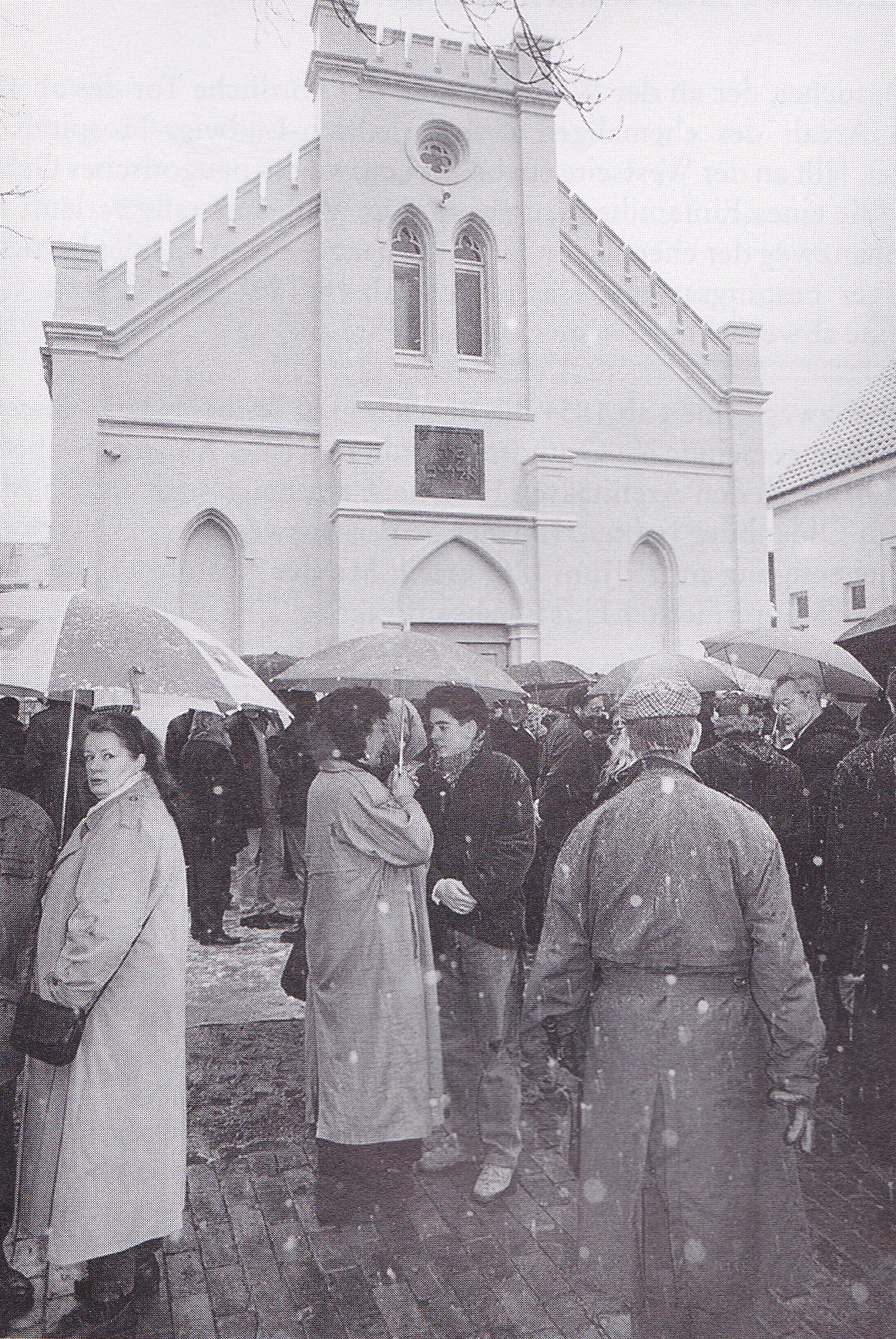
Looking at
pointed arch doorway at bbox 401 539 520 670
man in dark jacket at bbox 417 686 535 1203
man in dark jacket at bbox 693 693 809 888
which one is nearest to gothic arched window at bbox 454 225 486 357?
pointed arch doorway at bbox 401 539 520 670

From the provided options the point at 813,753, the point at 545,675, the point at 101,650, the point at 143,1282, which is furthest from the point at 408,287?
the point at 143,1282

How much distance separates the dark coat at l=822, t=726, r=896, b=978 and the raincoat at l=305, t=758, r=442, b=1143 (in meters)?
1.68

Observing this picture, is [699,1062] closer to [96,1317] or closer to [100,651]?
[96,1317]

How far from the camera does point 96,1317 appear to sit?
306cm

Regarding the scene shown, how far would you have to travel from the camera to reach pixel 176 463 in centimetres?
1672

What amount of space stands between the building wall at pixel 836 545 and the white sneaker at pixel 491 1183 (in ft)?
61.8

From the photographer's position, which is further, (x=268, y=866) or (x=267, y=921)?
(x=268, y=866)

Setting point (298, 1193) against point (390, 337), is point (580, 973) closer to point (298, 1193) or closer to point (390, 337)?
point (298, 1193)

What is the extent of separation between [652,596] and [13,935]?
1720 centimetres

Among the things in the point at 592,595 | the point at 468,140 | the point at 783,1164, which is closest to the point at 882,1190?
the point at 783,1164

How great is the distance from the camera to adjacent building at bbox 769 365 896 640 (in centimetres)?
2042

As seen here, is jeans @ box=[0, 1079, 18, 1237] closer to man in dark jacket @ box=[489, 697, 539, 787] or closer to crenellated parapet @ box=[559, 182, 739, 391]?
man in dark jacket @ box=[489, 697, 539, 787]

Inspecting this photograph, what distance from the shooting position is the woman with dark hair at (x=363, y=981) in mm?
3850

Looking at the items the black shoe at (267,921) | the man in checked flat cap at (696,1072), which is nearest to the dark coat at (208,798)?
the black shoe at (267,921)
